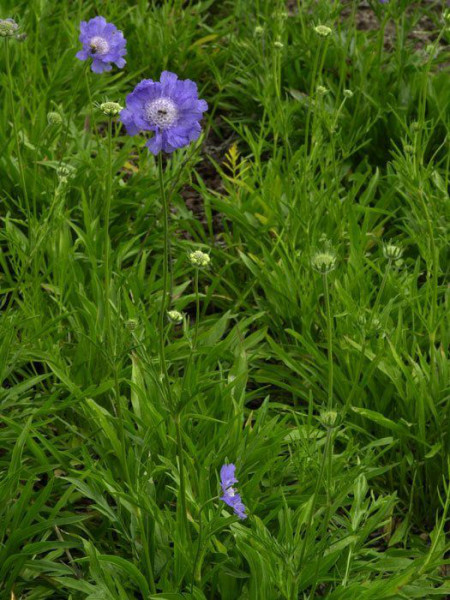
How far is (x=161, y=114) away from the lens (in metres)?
1.48

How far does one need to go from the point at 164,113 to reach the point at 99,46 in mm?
1058

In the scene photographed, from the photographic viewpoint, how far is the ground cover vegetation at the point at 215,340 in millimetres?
1731

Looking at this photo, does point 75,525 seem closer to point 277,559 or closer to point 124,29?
point 277,559

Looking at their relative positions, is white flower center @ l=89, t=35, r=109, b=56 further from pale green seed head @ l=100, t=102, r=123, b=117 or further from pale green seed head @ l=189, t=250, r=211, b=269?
pale green seed head @ l=189, t=250, r=211, b=269

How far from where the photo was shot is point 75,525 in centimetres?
198

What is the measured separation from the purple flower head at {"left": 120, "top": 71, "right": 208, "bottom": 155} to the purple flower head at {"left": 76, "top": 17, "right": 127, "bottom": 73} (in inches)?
37.6

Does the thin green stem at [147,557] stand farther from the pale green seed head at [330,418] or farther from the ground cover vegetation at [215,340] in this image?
the pale green seed head at [330,418]

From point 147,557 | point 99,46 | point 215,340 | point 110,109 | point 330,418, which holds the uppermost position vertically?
point 110,109

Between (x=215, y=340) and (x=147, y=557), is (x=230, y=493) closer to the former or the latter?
(x=147, y=557)

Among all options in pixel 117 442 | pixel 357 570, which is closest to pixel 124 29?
pixel 117 442

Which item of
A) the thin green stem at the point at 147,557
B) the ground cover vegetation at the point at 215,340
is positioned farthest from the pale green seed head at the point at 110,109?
the thin green stem at the point at 147,557

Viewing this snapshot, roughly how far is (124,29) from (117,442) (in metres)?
2.40

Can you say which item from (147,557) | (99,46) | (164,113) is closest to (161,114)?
(164,113)

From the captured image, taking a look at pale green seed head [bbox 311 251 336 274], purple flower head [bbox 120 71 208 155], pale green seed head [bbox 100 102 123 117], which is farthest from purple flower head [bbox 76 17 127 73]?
pale green seed head [bbox 311 251 336 274]
